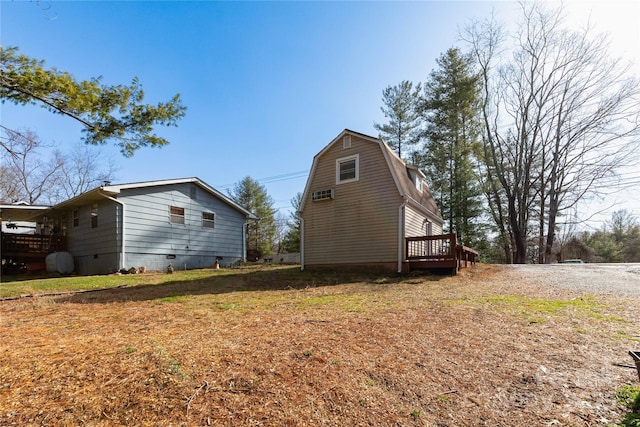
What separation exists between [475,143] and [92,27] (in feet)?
71.8

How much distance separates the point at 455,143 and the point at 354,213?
46.4ft

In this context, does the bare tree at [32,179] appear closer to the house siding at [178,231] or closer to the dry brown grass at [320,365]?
the house siding at [178,231]

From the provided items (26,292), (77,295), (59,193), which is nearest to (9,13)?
(77,295)

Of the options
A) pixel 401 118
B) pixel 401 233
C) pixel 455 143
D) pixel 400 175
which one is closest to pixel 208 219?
pixel 400 175

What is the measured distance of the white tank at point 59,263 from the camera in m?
14.3

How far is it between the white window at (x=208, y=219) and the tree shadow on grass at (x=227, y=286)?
270 inches

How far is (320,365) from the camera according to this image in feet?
9.14

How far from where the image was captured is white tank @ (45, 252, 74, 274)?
1427 centimetres

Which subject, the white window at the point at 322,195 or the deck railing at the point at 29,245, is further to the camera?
the deck railing at the point at 29,245

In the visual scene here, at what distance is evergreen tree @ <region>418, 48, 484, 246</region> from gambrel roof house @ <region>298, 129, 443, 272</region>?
9270 mm

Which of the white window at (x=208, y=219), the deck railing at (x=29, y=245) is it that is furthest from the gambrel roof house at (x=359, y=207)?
the deck railing at (x=29, y=245)

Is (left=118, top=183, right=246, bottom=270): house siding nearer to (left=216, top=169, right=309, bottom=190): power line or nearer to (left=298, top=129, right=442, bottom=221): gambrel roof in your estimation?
(left=298, top=129, right=442, bottom=221): gambrel roof

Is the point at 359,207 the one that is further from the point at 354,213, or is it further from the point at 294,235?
the point at 294,235

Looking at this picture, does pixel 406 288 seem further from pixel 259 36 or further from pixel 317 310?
pixel 259 36
